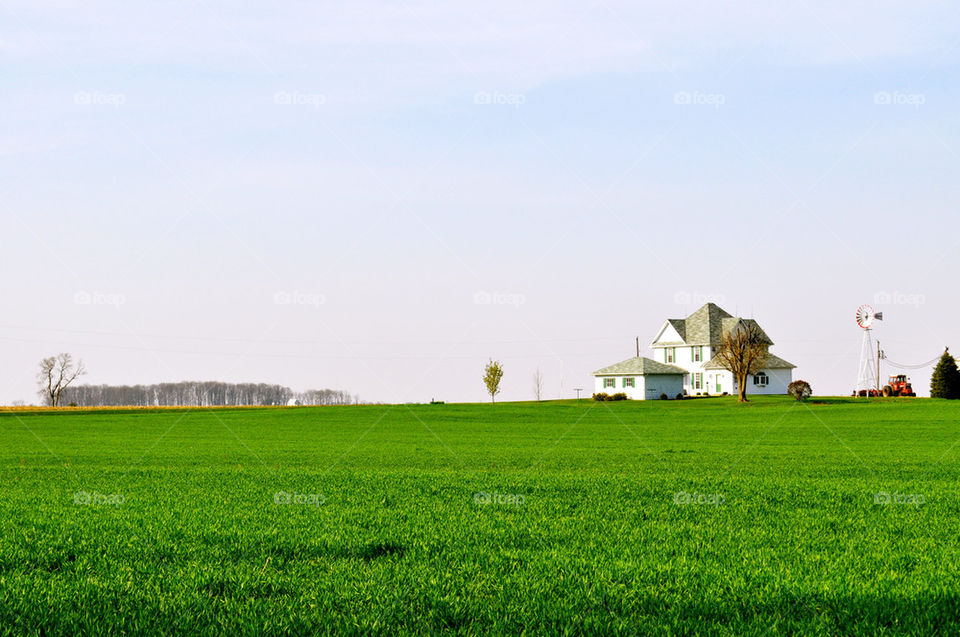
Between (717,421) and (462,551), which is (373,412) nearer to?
(717,421)

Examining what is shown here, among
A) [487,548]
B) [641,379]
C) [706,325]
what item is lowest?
[487,548]

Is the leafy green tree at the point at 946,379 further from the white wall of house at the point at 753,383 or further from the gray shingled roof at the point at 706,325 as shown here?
the gray shingled roof at the point at 706,325

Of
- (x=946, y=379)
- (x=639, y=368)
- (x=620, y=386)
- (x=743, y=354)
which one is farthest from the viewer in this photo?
(x=620, y=386)

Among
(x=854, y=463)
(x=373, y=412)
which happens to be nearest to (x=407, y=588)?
(x=854, y=463)

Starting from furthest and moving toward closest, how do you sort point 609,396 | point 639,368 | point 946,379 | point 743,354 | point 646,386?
1. point 639,368
2. point 646,386
3. point 609,396
4. point 743,354
5. point 946,379

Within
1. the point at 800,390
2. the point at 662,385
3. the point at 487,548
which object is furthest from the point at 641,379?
the point at 487,548

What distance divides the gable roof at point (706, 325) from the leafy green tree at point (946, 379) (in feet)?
59.3

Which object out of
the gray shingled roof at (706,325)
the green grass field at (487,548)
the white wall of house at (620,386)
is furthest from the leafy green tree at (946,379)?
the green grass field at (487,548)

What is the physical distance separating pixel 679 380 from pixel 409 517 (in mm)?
85460

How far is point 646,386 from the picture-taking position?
9038 centimetres

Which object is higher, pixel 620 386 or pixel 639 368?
pixel 639 368

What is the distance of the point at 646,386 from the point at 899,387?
27.5 meters

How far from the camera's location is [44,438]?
42.1 metres

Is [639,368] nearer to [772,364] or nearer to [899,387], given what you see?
[772,364]
